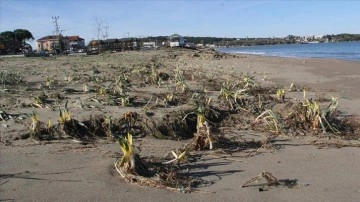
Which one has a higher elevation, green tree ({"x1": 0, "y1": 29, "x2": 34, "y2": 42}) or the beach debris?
green tree ({"x1": 0, "y1": 29, "x2": 34, "y2": 42})

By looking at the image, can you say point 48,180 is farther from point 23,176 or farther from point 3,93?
point 3,93

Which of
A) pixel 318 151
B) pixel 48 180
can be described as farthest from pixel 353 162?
pixel 48 180

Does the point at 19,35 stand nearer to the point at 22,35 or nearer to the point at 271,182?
the point at 22,35

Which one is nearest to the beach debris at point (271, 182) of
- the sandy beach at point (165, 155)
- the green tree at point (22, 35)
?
the sandy beach at point (165, 155)

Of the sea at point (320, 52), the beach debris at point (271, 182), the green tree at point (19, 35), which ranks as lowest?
the sea at point (320, 52)

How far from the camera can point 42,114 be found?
585 centimetres

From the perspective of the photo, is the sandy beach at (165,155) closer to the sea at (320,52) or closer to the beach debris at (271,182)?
the beach debris at (271,182)

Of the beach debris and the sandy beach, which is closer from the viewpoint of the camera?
the sandy beach

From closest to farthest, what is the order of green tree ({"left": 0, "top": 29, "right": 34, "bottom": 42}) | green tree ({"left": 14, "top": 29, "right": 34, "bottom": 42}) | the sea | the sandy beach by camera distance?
1. the sandy beach
2. the sea
3. green tree ({"left": 0, "top": 29, "right": 34, "bottom": 42})
4. green tree ({"left": 14, "top": 29, "right": 34, "bottom": 42})

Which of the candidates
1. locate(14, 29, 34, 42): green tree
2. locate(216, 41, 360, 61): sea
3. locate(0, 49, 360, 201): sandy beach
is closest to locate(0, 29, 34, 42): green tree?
locate(14, 29, 34, 42): green tree

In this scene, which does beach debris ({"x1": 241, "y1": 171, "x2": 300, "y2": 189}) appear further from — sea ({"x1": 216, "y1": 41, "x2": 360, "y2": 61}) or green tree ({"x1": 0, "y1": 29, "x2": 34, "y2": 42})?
green tree ({"x1": 0, "y1": 29, "x2": 34, "y2": 42})

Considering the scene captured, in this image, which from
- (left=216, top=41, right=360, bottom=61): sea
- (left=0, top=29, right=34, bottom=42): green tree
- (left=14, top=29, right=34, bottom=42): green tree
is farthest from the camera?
Result: (left=14, top=29, right=34, bottom=42): green tree

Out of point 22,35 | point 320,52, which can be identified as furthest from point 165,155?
point 22,35

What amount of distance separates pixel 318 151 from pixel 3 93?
561 centimetres
